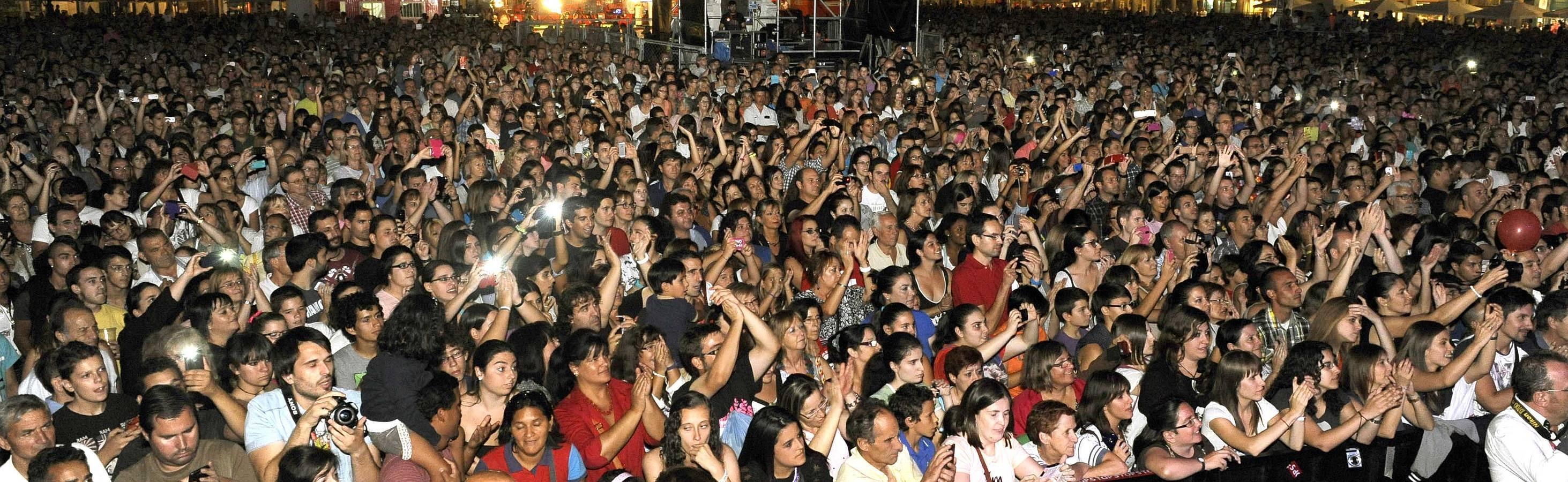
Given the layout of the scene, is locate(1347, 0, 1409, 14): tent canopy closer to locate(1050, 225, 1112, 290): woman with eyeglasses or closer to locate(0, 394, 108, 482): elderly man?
locate(1050, 225, 1112, 290): woman with eyeglasses

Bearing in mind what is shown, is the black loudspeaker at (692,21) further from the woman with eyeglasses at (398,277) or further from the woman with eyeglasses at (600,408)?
the woman with eyeglasses at (600,408)

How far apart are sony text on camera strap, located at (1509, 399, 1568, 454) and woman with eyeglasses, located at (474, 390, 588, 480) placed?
330 cm

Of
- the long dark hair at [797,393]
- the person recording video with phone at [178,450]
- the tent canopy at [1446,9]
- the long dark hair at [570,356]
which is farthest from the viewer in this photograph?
the tent canopy at [1446,9]

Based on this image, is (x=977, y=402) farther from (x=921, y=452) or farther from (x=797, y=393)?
(x=797, y=393)

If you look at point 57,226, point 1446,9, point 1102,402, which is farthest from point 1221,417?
point 1446,9

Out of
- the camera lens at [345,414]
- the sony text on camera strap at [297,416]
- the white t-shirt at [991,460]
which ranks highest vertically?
the camera lens at [345,414]

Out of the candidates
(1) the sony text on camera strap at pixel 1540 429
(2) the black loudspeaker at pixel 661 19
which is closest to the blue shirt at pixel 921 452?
(1) the sony text on camera strap at pixel 1540 429

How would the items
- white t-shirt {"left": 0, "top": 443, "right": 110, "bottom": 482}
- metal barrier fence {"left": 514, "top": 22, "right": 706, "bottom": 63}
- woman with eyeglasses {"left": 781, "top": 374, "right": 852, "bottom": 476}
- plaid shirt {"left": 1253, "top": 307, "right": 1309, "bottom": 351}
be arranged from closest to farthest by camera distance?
white t-shirt {"left": 0, "top": 443, "right": 110, "bottom": 482} < woman with eyeglasses {"left": 781, "top": 374, "right": 852, "bottom": 476} < plaid shirt {"left": 1253, "top": 307, "right": 1309, "bottom": 351} < metal barrier fence {"left": 514, "top": 22, "right": 706, "bottom": 63}

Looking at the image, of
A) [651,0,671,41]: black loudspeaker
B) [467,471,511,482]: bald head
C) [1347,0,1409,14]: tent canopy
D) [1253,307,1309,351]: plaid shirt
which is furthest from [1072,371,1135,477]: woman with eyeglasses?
[1347,0,1409,14]: tent canopy

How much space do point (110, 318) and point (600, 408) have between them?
8.96 ft

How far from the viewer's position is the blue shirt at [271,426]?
14.6 feet

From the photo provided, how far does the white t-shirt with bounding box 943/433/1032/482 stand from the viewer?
184 inches

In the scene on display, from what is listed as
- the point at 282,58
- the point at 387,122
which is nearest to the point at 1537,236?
the point at 387,122

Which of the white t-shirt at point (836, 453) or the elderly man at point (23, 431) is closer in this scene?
the elderly man at point (23, 431)
